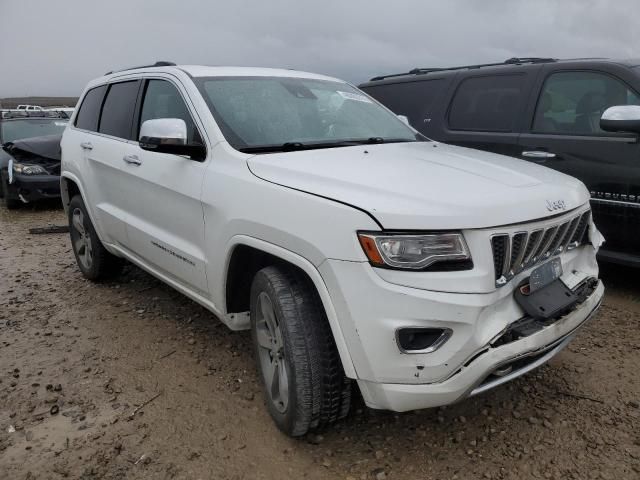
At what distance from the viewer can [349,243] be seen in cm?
215

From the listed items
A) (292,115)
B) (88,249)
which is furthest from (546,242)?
(88,249)

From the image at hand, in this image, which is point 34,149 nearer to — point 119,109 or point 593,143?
point 119,109

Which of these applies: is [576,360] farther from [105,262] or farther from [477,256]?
[105,262]

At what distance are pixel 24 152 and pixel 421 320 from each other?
9581 millimetres

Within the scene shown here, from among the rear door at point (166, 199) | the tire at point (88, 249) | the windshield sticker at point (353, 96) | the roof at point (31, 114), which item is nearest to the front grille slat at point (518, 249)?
the rear door at point (166, 199)

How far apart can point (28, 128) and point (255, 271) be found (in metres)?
9.99

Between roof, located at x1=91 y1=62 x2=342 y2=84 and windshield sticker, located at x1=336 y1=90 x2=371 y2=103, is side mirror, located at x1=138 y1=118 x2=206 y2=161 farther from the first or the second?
windshield sticker, located at x1=336 y1=90 x2=371 y2=103

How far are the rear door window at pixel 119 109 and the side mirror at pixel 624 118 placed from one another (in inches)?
131

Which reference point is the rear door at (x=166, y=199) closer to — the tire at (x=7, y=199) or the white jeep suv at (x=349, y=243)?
the white jeep suv at (x=349, y=243)

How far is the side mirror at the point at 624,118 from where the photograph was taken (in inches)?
148

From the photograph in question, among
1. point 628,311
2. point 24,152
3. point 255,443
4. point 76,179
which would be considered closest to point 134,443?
point 255,443

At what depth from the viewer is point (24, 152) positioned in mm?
9719

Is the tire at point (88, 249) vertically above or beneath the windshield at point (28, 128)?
beneath

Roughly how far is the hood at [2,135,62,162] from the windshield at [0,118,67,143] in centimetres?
109
